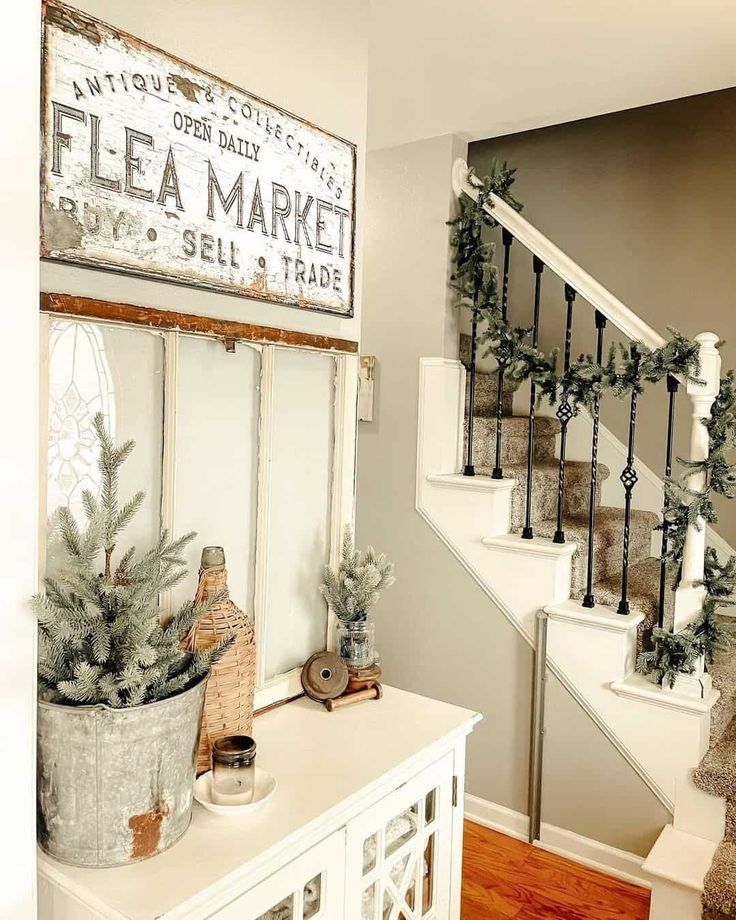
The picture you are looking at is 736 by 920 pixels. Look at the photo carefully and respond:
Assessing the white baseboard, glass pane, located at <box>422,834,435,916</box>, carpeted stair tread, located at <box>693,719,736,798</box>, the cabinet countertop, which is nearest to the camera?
the cabinet countertop

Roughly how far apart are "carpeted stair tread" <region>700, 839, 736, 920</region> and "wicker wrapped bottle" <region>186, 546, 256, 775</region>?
1.40m

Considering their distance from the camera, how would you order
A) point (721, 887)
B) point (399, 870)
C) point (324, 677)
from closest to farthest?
point (399, 870) → point (324, 677) → point (721, 887)

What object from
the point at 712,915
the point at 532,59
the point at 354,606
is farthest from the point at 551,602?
the point at 532,59

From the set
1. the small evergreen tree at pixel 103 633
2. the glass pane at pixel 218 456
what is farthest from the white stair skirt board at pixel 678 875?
the small evergreen tree at pixel 103 633

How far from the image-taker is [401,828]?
1.45 metres

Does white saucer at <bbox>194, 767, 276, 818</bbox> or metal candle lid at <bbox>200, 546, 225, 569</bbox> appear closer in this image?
white saucer at <bbox>194, 767, 276, 818</bbox>

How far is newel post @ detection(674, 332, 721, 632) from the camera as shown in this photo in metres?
2.32

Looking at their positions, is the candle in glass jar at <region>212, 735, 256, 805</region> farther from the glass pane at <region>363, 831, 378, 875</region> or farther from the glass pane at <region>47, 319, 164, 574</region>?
A: the glass pane at <region>47, 319, 164, 574</region>

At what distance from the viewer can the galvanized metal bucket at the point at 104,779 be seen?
105 centimetres

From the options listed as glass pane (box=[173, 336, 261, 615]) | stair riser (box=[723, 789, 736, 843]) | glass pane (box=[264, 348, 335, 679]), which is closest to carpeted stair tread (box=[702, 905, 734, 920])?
stair riser (box=[723, 789, 736, 843])

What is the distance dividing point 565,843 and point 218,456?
6.31 ft

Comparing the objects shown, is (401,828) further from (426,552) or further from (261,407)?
(426,552)

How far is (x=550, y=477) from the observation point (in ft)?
9.95

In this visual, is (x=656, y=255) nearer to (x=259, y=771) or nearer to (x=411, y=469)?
(x=411, y=469)
